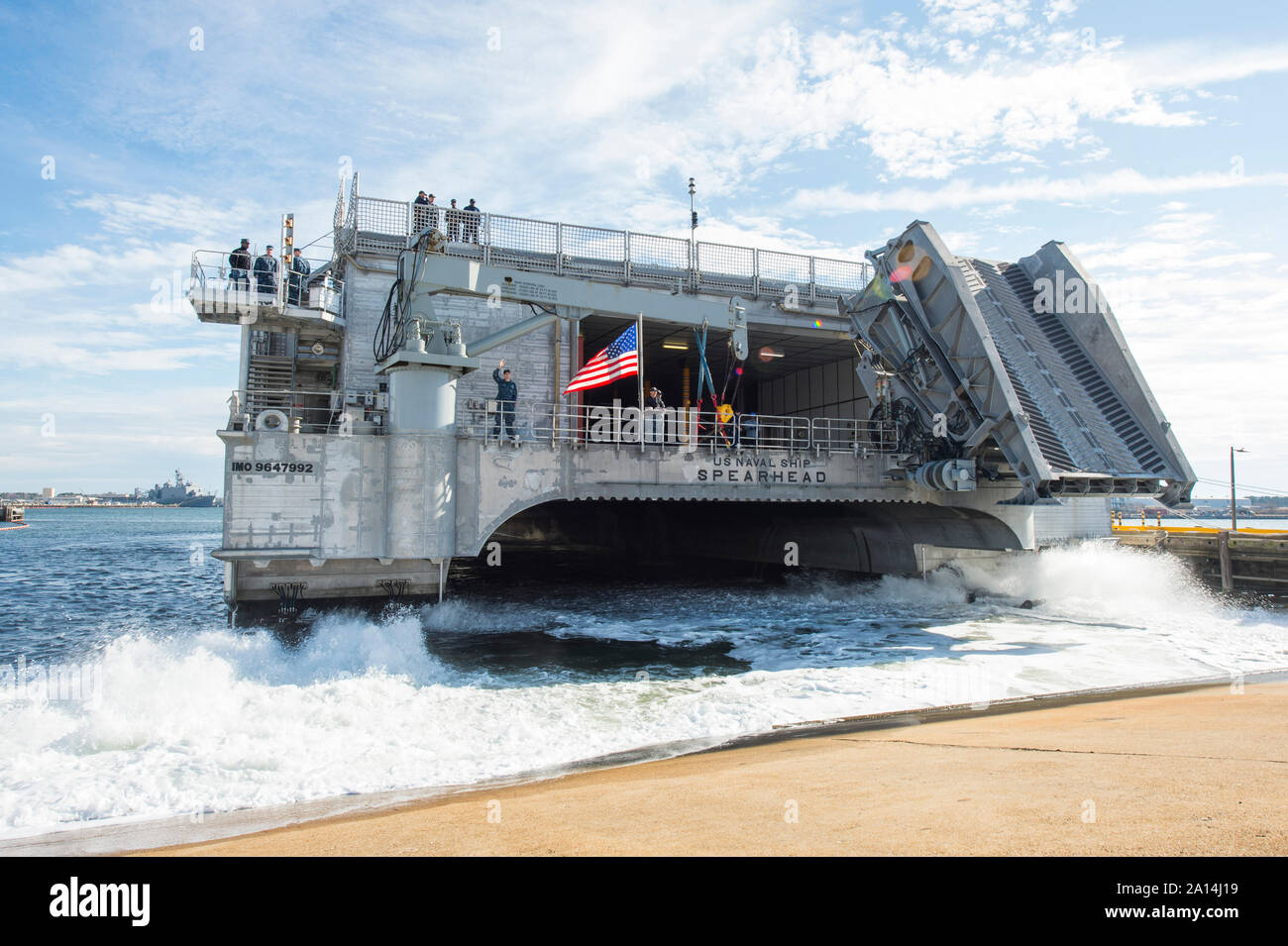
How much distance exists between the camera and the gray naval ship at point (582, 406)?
1634 cm

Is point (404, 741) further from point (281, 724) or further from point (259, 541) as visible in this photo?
point (259, 541)

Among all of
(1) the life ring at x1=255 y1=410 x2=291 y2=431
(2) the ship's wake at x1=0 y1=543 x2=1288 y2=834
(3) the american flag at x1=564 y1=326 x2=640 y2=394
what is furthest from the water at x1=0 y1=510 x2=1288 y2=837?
(3) the american flag at x1=564 y1=326 x2=640 y2=394

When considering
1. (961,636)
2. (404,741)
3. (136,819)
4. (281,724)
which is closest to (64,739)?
(281,724)

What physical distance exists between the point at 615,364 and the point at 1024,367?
422 inches

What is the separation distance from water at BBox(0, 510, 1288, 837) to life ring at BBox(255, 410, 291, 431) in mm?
4424

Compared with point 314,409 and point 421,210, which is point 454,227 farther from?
point 314,409

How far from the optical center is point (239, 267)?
1766 cm

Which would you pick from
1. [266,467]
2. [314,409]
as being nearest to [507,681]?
[266,467]

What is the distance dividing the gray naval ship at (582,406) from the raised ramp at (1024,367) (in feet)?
0.21

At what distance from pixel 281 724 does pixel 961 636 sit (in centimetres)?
1478

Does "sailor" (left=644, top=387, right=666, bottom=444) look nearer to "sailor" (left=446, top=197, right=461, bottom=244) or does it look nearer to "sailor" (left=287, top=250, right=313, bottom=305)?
"sailor" (left=446, top=197, right=461, bottom=244)

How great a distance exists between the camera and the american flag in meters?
17.6
